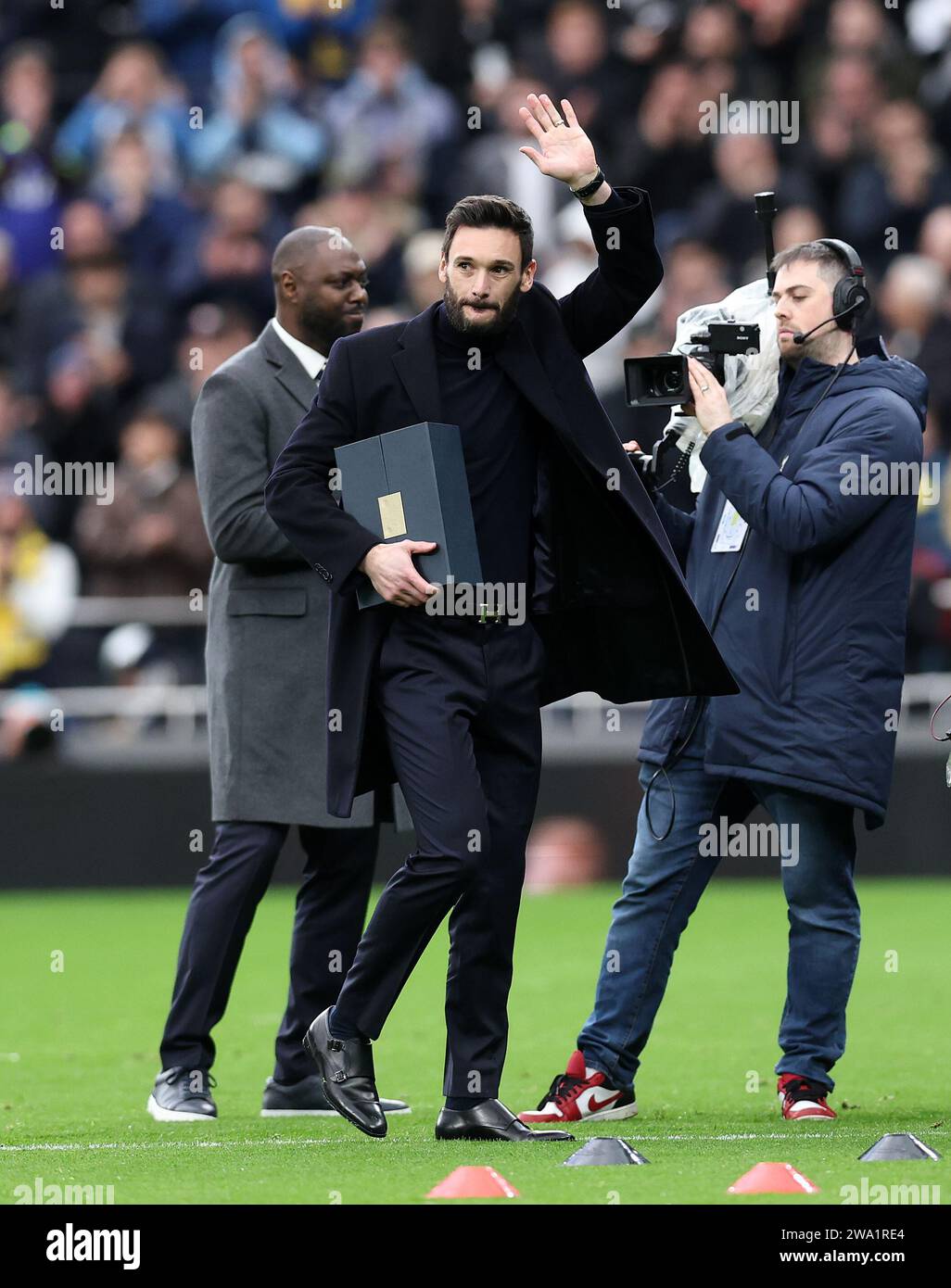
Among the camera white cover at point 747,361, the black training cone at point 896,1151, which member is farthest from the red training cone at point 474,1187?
the camera white cover at point 747,361

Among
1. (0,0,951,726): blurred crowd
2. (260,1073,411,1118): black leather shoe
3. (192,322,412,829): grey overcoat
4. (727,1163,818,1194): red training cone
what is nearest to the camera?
(727,1163,818,1194): red training cone

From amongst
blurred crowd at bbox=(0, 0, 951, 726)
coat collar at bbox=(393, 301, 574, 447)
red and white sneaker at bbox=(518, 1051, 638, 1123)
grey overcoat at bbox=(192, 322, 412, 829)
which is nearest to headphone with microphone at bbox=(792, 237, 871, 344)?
coat collar at bbox=(393, 301, 574, 447)

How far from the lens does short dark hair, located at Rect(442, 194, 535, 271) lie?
511cm

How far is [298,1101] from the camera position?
5961 mm

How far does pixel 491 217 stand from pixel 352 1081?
75.4 inches

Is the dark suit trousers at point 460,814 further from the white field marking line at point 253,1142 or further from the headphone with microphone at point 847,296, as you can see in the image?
the headphone with microphone at point 847,296

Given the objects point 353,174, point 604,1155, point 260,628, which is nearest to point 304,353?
point 260,628

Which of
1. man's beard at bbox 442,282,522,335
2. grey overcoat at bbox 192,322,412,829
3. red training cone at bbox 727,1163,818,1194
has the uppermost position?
man's beard at bbox 442,282,522,335

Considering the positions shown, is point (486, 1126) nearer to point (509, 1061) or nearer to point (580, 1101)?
point (580, 1101)

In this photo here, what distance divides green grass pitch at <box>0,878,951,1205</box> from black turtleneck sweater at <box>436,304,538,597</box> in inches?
51.7

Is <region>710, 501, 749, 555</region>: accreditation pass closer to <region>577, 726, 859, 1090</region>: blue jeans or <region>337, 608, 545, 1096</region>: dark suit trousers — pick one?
<region>577, 726, 859, 1090</region>: blue jeans

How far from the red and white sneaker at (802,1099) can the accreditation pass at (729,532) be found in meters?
1.32

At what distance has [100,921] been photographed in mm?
10594
